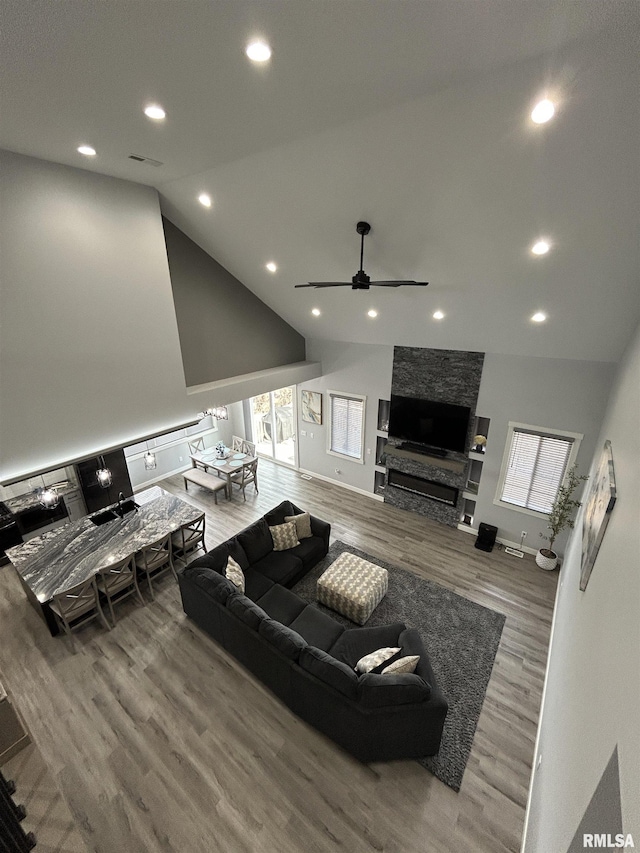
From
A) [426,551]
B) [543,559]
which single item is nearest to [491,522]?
[543,559]

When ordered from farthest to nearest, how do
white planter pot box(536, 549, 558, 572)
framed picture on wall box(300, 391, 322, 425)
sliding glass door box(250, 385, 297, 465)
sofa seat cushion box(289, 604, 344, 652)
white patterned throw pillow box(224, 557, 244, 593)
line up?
1. sliding glass door box(250, 385, 297, 465)
2. framed picture on wall box(300, 391, 322, 425)
3. white planter pot box(536, 549, 558, 572)
4. white patterned throw pillow box(224, 557, 244, 593)
5. sofa seat cushion box(289, 604, 344, 652)

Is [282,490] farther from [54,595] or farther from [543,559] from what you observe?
[543,559]

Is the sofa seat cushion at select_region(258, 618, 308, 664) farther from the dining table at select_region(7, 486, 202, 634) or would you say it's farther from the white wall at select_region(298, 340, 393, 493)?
the white wall at select_region(298, 340, 393, 493)

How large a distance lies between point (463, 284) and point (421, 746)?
4834mm

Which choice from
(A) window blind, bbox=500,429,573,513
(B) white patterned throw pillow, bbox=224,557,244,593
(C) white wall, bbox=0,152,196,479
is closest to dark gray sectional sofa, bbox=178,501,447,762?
(B) white patterned throw pillow, bbox=224,557,244,593

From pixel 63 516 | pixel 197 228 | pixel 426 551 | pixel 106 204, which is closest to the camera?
pixel 106 204

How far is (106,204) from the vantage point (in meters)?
→ 3.82

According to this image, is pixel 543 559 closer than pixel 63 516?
Yes

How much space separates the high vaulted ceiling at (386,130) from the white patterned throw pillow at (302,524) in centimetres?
374

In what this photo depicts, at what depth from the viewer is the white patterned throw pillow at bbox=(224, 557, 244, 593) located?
4.34 meters

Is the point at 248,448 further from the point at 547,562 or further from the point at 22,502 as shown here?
the point at 547,562

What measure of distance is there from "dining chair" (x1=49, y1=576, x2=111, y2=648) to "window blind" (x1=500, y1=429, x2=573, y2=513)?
6306 mm

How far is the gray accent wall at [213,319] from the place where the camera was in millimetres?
5121

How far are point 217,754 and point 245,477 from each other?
515cm
